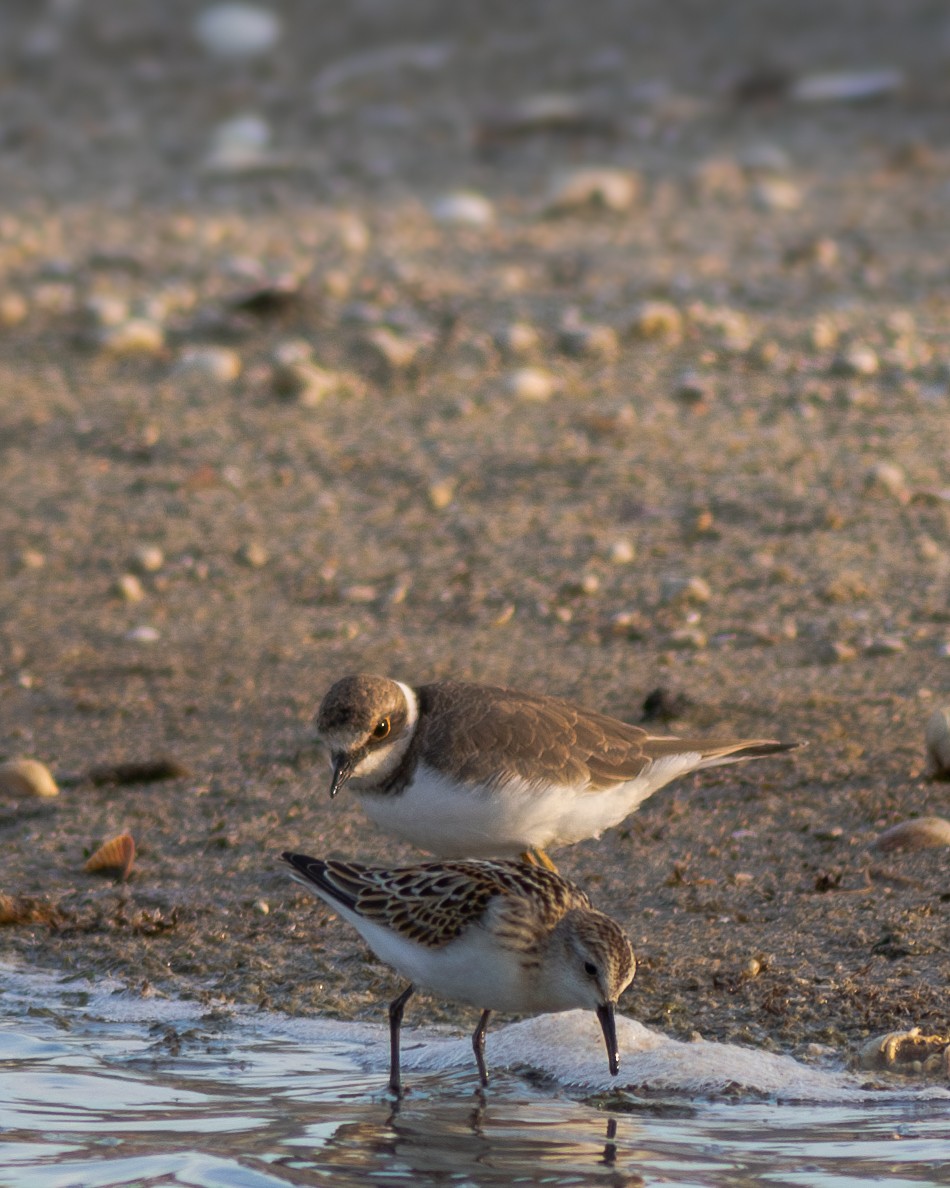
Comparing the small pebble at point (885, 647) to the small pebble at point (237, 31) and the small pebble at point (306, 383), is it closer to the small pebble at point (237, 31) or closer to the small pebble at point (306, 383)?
the small pebble at point (306, 383)

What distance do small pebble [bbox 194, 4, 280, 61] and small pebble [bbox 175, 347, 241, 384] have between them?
9.91 metres

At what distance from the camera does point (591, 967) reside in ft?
15.9

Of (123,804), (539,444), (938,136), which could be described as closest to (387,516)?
(539,444)

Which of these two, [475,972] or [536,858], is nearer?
[475,972]

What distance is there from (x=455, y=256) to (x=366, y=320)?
2084mm

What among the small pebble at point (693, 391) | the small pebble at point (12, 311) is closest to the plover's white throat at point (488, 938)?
the small pebble at point (693, 391)

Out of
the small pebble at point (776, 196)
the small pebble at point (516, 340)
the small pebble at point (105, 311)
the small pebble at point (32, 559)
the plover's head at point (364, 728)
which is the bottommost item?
the small pebble at point (776, 196)

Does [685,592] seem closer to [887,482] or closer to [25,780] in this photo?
[887,482]

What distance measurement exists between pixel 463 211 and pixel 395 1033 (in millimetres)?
10713

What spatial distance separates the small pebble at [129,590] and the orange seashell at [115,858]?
8.28 ft

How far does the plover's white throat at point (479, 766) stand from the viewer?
18.7 ft

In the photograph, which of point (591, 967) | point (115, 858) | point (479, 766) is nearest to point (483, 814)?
point (479, 766)

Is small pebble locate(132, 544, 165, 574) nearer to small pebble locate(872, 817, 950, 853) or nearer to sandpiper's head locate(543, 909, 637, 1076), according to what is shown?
small pebble locate(872, 817, 950, 853)

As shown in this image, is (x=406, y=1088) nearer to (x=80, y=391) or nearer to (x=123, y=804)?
(x=123, y=804)
